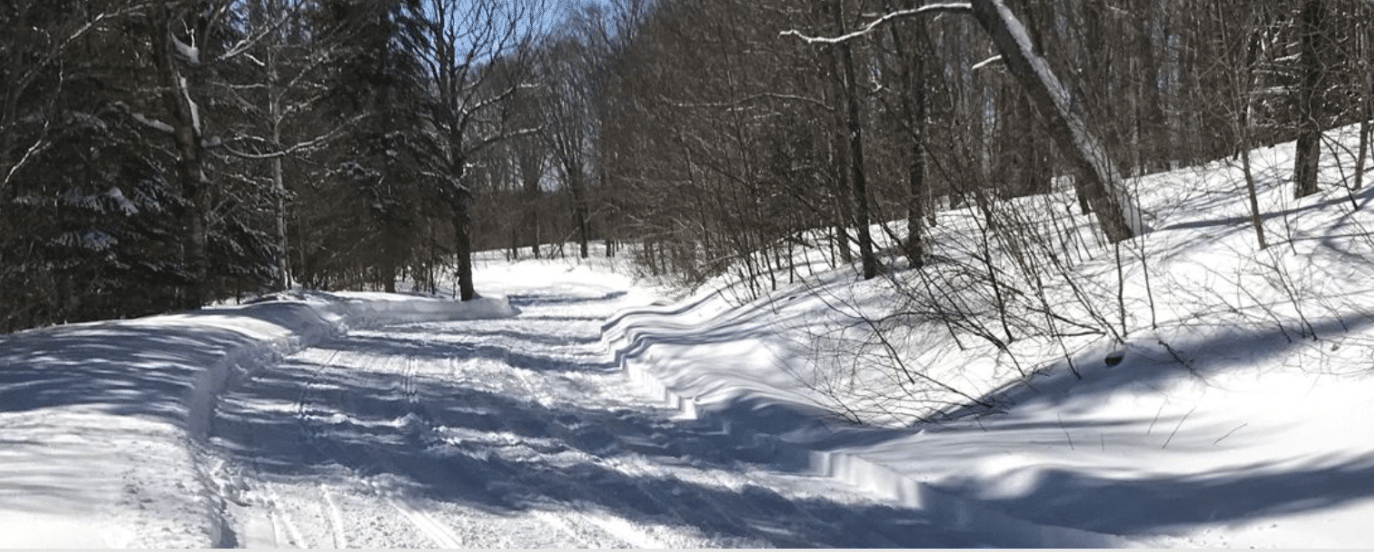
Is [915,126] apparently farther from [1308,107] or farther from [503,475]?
[503,475]

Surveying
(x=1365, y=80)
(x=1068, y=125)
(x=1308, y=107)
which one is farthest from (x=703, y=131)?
(x=1365, y=80)

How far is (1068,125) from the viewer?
8922mm

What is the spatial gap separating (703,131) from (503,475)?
598 inches

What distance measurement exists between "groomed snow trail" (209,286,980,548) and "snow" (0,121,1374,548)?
3cm

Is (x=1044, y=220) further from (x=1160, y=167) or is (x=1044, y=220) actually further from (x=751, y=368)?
(x=751, y=368)

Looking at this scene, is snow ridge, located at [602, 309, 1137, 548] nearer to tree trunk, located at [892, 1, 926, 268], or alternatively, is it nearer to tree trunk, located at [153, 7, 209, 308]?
tree trunk, located at [892, 1, 926, 268]

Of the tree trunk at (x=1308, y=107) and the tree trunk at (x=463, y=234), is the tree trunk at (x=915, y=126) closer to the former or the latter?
the tree trunk at (x=1308, y=107)

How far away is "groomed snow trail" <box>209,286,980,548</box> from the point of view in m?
4.99

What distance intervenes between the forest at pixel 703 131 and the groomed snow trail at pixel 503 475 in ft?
8.65

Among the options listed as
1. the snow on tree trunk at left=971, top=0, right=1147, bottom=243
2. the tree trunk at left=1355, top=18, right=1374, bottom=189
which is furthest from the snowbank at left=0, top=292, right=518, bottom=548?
the tree trunk at left=1355, top=18, right=1374, bottom=189

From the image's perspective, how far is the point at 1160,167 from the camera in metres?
8.58

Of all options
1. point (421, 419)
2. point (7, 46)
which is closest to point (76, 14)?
point (7, 46)

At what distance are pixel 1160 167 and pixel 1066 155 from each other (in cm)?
82

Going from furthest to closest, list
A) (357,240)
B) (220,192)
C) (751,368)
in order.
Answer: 1. (357,240)
2. (220,192)
3. (751,368)
